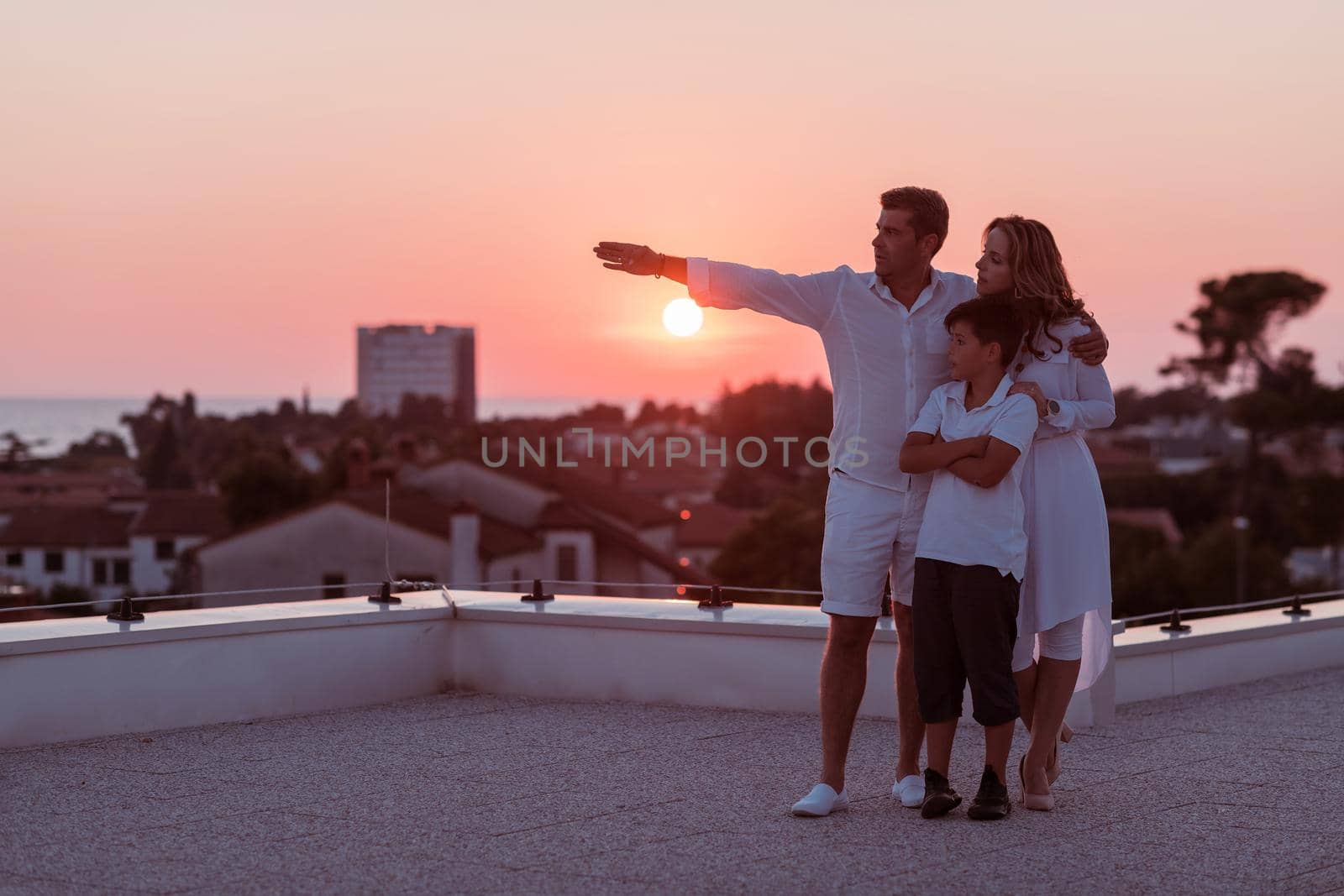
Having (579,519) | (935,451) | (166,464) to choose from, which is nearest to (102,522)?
(166,464)

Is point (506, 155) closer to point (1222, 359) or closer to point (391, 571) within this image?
point (391, 571)

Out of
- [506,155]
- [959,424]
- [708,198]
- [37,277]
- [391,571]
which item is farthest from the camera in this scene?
[37,277]

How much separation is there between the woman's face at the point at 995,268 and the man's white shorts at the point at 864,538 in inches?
21.7

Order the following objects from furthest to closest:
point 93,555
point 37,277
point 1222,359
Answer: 1. point 37,277
2. point 93,555
3. point 1222,359

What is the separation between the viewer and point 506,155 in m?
23.4

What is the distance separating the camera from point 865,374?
4406 mm

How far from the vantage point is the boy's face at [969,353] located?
425 centimetres

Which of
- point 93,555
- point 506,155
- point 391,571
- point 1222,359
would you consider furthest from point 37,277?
point 391,571

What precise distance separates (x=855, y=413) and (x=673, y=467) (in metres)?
4.03

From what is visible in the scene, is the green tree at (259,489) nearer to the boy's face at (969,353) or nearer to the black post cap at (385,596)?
the black post cap at (385,596)

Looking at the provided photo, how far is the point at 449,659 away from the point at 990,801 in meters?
2.64

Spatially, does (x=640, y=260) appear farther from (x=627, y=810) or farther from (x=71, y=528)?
(x=71, y=528)

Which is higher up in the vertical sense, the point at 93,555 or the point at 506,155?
the point at 506,155

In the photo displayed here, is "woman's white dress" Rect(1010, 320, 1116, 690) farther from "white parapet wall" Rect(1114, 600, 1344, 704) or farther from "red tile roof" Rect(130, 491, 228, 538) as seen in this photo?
"red tile roof" Rect(130, 491, 228, 538)
